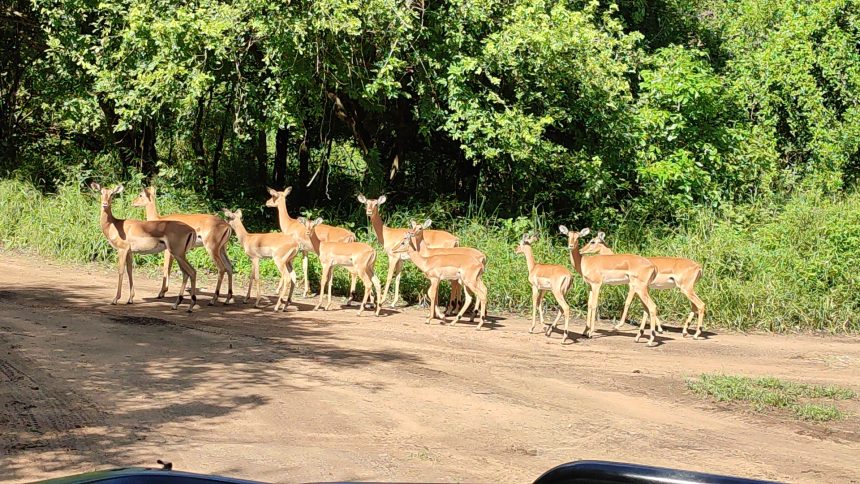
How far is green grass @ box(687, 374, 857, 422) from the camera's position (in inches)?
395

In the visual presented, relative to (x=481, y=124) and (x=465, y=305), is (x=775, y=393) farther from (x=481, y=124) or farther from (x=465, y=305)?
(x=481, y=124)

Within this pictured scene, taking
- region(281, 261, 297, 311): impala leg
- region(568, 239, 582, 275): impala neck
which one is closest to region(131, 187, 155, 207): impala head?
region(281, 261, 297, 311): impala leg

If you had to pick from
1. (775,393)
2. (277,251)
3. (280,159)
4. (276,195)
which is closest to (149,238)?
(277,251)

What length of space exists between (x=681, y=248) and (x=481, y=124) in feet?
13.3

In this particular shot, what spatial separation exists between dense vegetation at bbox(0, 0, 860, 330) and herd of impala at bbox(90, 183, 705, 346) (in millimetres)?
1197

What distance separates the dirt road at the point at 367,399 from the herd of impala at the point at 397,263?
67cm

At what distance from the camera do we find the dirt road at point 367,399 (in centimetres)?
766

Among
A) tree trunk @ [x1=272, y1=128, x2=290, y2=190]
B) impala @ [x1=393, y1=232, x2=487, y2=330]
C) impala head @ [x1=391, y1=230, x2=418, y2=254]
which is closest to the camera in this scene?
impala @ [x1=393, y1=232, x2=487, y2=330]

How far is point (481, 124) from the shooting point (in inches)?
672

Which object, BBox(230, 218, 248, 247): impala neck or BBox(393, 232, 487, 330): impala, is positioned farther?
BBox(230, 218, 248, 247): impala neck

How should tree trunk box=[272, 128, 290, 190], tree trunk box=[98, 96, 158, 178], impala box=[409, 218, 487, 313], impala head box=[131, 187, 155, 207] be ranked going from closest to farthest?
1. impala box=[409, 218, 487, 313]
2. impala head box=[131, 187, 155, 207]
3. tree trunk box=[98, 96, 158, 178]
4. tree trunk box=[272, 128, 290, 190]

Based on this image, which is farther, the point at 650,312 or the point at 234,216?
the point at 234,216

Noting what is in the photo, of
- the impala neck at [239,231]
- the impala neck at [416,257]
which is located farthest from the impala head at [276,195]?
the impala neck at [416,257]

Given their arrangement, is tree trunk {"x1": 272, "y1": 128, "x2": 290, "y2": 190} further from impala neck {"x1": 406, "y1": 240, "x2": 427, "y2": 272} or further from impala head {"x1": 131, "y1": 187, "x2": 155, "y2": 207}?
impala neck {"x1": 406, "y1": 240, "x2": 427, "y2": 272}
